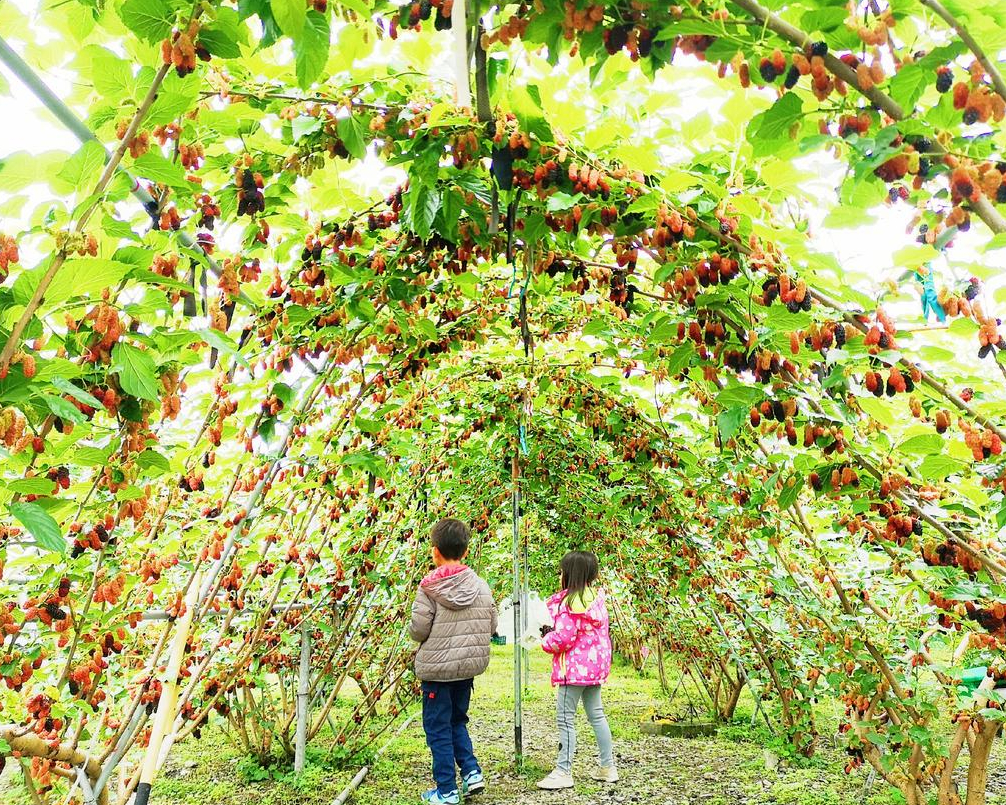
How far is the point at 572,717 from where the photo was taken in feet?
15.0

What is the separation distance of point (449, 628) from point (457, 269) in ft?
7.10

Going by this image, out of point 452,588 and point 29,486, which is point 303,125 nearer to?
point 29,486

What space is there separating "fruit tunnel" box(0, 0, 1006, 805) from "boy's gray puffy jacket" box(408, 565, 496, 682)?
2.21 ft

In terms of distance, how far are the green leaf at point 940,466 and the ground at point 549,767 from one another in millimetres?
3152

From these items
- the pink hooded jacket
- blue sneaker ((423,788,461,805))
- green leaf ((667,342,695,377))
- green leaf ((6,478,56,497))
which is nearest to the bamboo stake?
Answer: green leaf ((6,478,56,497))

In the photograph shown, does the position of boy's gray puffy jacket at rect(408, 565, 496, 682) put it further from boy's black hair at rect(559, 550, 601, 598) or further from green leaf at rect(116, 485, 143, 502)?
green leaf at rect(116, 485, 143, 502)

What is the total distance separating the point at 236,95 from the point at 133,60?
0.36 m

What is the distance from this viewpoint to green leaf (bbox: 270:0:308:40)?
108 centimetres

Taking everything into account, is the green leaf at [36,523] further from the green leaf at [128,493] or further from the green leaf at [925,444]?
the green leaf at [925,444]

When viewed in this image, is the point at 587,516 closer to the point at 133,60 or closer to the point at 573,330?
the point at 573,330

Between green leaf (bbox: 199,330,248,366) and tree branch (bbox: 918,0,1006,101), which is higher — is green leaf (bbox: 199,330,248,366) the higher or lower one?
the lower one

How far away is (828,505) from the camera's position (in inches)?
117

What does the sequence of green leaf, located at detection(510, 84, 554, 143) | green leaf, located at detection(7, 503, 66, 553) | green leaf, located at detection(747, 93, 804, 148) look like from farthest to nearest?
green leaf, located at detection(510, 84, 554, 143), green leaf, located at detection(747, 93, 804, 148), green leaf, located at detection(7, 503, 66, 553)

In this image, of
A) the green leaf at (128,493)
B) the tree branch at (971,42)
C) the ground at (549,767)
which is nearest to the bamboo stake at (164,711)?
the green leaf at (128,493)
